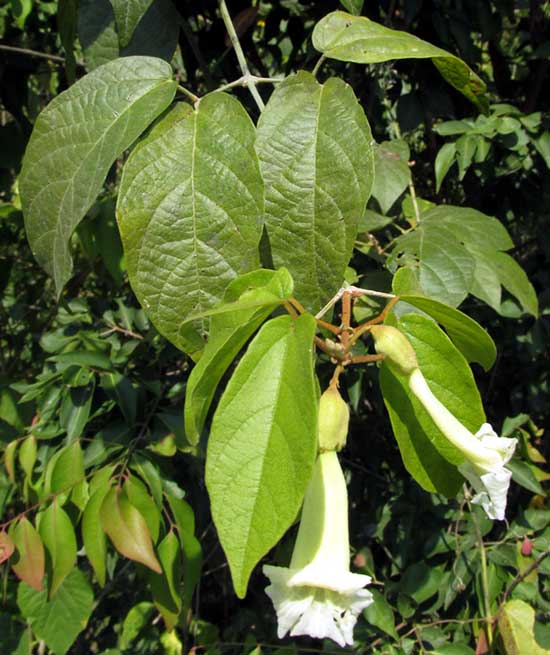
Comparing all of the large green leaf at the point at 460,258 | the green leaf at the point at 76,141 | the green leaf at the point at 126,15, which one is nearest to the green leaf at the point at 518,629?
the large green leaf at the point at 460,258

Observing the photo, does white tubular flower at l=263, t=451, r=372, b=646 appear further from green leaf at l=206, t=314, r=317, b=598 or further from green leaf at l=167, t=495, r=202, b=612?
green leaf at l=167, t=495, r=202, b=612

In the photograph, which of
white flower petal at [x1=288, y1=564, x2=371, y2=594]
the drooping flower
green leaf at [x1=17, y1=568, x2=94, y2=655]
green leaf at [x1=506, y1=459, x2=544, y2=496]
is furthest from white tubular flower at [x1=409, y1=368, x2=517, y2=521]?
green leaf at [x1=17, y1=568, x2=94, y2=655]

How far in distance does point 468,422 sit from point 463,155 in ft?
2.65

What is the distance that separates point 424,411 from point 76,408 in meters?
0.79

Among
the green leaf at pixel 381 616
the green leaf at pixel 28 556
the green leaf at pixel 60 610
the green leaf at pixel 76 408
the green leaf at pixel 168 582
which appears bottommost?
the green leaf at pixel 381 616

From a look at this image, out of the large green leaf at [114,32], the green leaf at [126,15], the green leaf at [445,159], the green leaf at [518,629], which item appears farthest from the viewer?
the green leaf at [445,159]

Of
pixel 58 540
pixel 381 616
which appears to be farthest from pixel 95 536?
pixel 381 616

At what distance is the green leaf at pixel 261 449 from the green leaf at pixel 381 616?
854mm

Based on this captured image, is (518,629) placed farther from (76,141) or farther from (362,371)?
(76,141)

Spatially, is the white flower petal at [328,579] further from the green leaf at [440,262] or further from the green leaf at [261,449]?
the green leaf at [440,262]

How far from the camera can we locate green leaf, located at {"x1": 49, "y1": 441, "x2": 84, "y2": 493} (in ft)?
3.78

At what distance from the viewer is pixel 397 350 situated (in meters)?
0.58

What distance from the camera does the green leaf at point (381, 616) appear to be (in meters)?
1.21

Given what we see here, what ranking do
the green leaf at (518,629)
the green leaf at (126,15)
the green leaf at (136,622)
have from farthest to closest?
the green leaf at (136,622) < the green leaf at (518,629) < the green leaf at (126,15)
